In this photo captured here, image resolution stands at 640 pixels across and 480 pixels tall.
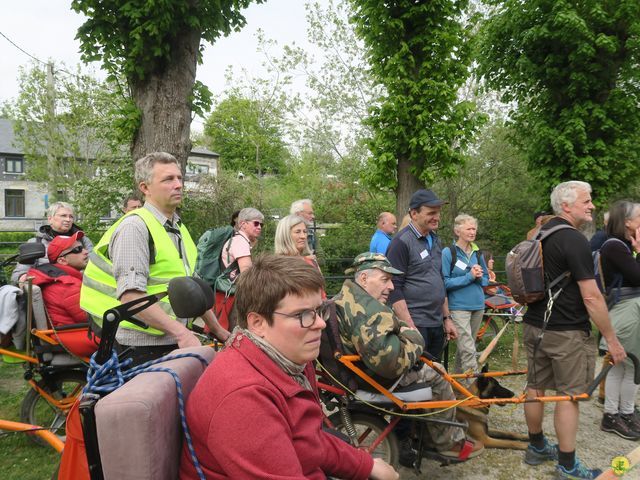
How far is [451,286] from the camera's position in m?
5.20

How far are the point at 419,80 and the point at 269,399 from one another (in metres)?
8.13

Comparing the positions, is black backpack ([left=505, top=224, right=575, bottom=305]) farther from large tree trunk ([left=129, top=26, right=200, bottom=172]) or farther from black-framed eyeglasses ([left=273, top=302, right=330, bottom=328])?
large tree trunk ([left=129, top=26, right=200, bottom=172])

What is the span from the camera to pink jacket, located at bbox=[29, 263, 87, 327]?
3.70 m

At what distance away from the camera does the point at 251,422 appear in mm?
1409

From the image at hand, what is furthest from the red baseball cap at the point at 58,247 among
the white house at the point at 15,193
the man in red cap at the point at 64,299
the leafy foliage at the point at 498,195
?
the white house at the point at 15,193

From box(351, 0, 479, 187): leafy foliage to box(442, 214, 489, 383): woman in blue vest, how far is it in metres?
3.39

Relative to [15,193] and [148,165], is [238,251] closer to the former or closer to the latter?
[148,165]

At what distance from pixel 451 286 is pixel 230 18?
5.37 meters

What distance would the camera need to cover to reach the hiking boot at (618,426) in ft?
14.2

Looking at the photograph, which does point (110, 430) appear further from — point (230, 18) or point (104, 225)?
point (104, 225)

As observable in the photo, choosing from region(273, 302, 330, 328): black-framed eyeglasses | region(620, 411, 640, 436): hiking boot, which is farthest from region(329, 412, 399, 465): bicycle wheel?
region(620, 411, 640, 436): hiking boot

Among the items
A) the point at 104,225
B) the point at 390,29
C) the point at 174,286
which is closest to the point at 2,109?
the point at 104,225

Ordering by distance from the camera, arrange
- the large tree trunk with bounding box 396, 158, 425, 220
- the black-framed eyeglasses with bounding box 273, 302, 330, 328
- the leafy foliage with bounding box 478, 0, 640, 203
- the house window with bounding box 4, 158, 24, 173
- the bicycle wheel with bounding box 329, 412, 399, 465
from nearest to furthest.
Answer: the black-framed eyeglasses with bounding box 273, 302, 330, 328
the bicycle wheel with bounding box 329, 412, 399, 465
the large tree trunk with bounding box 396, 158, 425, 220
the leafy foliage with bounding box 478, 0, 640, 203
the house window with bounding box 4, 158, 24, 173

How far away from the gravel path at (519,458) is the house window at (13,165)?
47461 mm
